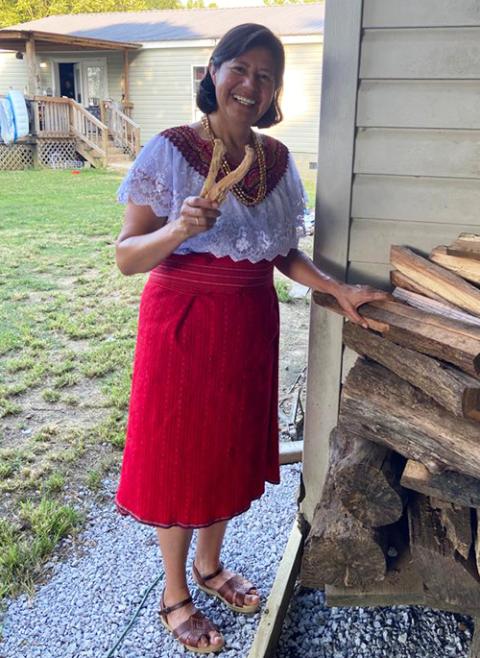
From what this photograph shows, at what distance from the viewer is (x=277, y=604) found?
6.45 feet

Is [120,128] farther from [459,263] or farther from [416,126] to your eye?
[459,263]

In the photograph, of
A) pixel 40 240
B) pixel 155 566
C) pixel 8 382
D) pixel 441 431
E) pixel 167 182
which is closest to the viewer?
pixel 441 431

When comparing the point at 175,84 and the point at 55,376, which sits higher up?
the point at 175,84

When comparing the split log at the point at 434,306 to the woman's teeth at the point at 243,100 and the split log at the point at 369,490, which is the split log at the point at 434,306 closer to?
the split log at the point at 369,490

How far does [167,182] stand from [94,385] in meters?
2.52

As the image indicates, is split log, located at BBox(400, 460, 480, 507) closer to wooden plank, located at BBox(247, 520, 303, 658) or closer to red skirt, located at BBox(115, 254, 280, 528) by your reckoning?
red skirt, located at BBox(115, 254, 280, 528)

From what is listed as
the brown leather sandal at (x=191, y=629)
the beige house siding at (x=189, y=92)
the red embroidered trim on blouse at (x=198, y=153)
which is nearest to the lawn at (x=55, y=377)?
the brown leather sandal at (x=191, y=629)

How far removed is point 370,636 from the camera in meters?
2.00

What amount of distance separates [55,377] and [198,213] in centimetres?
287

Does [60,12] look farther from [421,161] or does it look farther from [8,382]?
[421,161]

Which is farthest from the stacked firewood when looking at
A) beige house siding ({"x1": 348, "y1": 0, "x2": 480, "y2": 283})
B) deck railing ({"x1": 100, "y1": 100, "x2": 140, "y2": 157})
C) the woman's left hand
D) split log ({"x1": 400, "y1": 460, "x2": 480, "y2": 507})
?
deck railing ({"x1": 100, "y1": 100, "x2": 140, "y2": 157})

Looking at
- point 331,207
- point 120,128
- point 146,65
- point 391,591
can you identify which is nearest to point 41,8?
point 146,65

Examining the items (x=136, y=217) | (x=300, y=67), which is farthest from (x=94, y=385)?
(x=300, y=67)

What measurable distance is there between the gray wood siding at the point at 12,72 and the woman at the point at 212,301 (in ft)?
64.5
